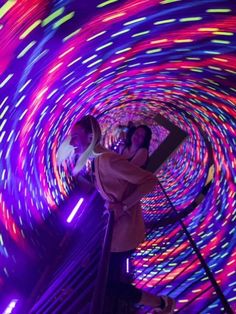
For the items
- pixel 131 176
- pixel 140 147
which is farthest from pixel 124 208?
pixel 140 147

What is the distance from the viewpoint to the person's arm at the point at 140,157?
3.57 metres

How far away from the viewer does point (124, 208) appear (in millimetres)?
3111

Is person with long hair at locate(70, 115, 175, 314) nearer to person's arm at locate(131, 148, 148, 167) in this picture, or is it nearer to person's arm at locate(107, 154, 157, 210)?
person's arm at locate(107, 154, 157, 210)

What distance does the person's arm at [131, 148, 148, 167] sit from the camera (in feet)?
11.7

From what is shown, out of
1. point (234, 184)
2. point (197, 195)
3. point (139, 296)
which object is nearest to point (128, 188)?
point (139, 296)

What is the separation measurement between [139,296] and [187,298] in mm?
4334

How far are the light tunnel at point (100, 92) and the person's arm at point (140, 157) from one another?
46.0 inches

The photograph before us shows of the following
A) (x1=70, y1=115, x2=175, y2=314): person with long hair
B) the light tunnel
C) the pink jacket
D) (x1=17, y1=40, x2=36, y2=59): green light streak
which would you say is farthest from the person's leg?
(x1=17, y1=40, x2=36, y2=59): green light streak

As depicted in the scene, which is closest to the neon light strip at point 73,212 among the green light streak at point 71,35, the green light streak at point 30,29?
the green light streak at point 71,35

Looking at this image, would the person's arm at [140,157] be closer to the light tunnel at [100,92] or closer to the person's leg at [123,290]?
the person's leg at [123,290]

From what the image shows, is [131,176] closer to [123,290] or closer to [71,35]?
[123,290]

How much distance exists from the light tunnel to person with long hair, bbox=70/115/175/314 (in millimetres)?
735

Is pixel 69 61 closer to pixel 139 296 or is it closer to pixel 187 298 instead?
pixel 139 296

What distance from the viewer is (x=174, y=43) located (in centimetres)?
461
